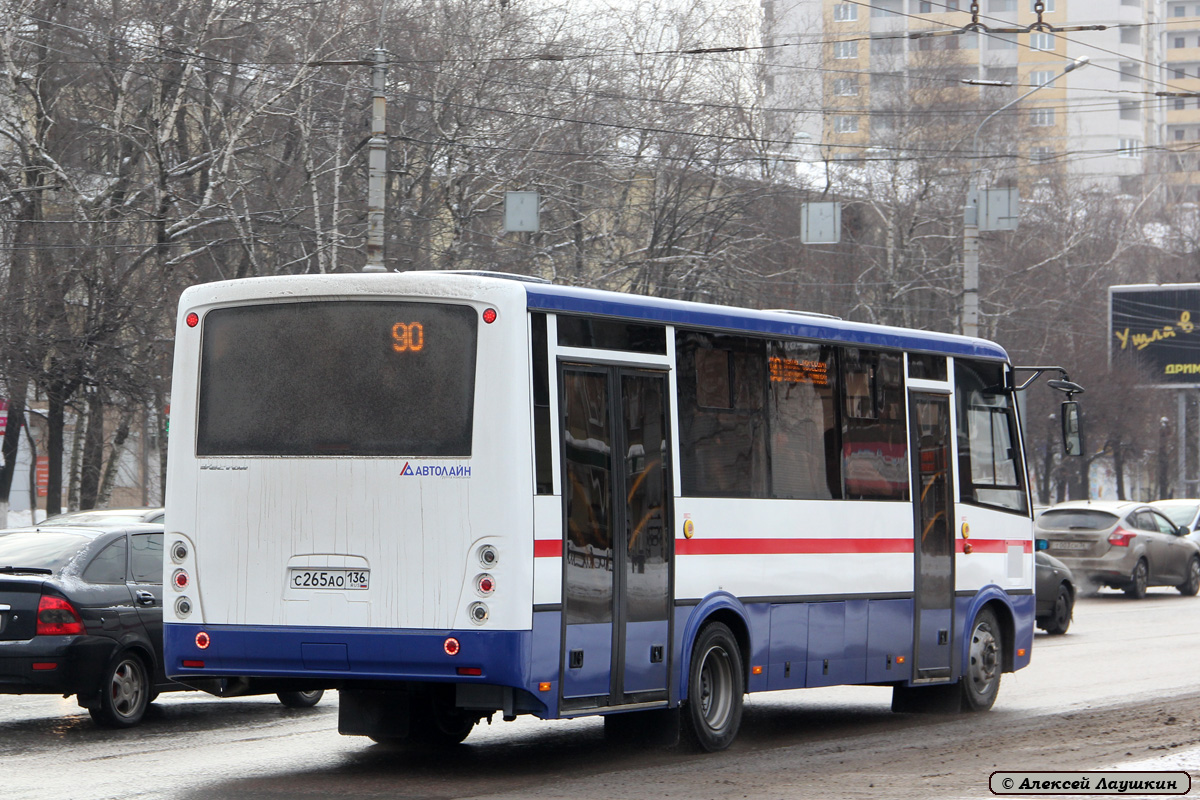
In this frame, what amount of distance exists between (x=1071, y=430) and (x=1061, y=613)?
29.1ft

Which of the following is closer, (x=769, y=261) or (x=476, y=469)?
(x=476, y=469)

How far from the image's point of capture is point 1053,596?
21422mm

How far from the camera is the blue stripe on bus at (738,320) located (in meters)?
9.45

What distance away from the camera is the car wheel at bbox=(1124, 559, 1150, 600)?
93.8 ft

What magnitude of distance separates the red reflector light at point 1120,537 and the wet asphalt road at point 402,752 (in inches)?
478

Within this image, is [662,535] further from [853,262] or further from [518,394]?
[853,262]

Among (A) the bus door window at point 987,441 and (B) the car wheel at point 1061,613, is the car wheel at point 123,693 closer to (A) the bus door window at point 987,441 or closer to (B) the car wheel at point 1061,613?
(A) the bus door window at point 987,441

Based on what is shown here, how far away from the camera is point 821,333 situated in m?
11.7

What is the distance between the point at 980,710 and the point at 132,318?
17324mm

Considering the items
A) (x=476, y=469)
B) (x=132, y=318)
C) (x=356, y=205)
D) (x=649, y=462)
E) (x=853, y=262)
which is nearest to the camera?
(x=476, y=469)

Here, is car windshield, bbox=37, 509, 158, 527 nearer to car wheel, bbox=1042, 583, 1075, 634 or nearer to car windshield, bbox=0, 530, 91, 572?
car windshield, bbox=0, 530, 91, 572

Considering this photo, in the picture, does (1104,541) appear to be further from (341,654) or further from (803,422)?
(341,654)

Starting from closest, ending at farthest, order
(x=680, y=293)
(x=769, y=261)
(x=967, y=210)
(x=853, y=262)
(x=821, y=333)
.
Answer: (x=821, y=333) < (x=967, y=210) < (x=680, y=293) < (x=769, y=261) < (x=853, y=262)

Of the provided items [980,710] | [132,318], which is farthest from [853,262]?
[980,710]
